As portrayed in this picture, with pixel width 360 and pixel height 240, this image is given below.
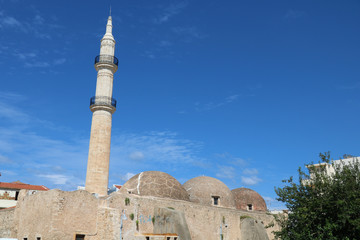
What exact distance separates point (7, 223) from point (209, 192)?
13.4 m

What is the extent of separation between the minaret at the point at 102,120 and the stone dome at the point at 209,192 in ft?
22.4

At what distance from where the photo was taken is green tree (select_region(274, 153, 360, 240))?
1391cm

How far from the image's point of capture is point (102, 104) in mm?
23703

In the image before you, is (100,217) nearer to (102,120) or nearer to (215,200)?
(102,120)

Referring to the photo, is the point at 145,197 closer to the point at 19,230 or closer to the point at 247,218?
the point at 19,230

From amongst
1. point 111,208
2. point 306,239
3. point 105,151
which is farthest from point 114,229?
point 306,239

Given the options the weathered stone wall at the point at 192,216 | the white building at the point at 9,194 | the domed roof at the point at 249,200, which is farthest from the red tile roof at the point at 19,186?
the domed roof at the point at 249,200

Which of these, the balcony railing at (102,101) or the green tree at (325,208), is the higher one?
the balcony railing at (102,101)

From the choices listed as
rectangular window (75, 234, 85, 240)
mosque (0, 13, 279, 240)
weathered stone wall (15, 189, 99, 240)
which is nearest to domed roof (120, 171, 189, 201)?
mosque (0, 13, 279, 240)

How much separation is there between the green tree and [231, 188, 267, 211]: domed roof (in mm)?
14212

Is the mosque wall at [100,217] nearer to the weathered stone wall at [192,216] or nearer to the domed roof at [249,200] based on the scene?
the weathered stone wall at [192,216]

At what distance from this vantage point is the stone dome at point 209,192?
84.9 ft

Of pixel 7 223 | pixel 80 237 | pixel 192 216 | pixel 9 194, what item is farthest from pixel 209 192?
pixel 9 194

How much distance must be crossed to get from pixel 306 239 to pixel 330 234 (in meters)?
1.10
